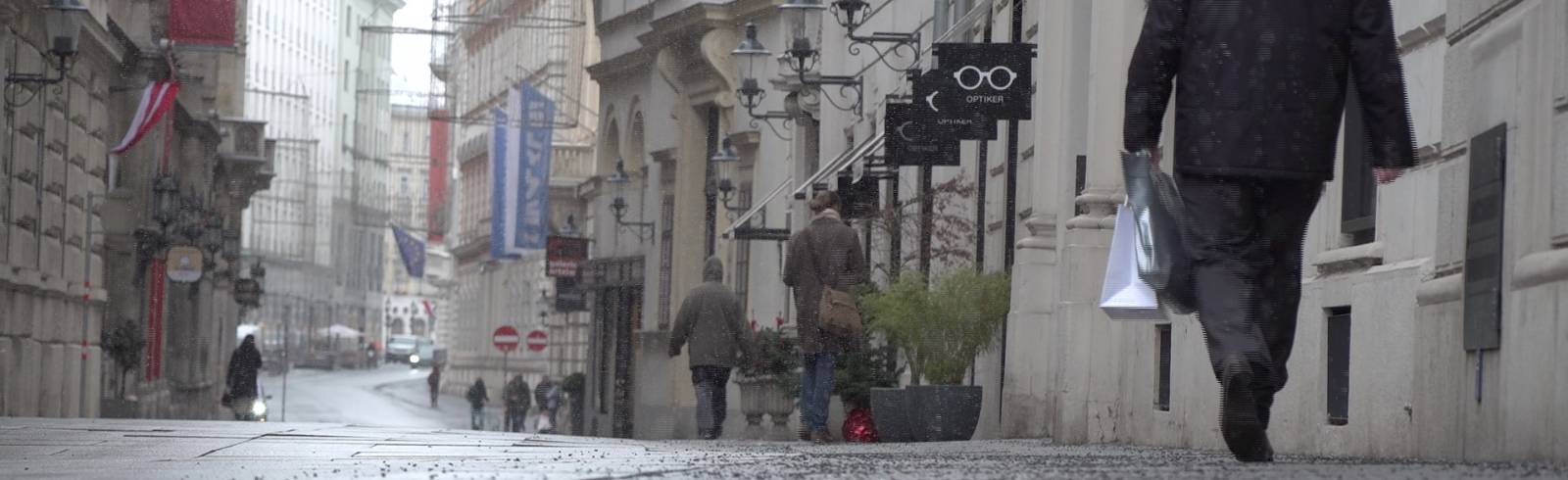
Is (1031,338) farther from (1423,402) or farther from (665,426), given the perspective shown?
(665,426)

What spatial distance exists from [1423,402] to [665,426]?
1301 inches

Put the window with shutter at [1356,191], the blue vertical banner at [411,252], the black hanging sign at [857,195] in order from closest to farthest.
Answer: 1. the window with shutter at [1356,191]
2. the black hanging sign at [857,195]
3. the blue vertical banner at [411,252]

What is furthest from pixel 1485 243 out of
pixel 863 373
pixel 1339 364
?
pixel 863 373

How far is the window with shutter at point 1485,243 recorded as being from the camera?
331 inches

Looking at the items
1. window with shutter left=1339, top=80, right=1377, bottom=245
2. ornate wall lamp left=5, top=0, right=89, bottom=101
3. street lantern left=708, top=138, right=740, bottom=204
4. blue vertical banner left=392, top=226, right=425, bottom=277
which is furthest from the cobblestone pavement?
blue vertical banner left=392, top=226, right=425, bottom=277

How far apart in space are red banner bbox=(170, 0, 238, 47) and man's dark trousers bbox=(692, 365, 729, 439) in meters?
26.7

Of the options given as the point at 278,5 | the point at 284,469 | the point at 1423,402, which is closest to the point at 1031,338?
the point at 1423,402

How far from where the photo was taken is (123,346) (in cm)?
4081

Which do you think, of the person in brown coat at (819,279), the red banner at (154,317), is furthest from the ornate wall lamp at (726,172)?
the person in brown coat at (819,279)

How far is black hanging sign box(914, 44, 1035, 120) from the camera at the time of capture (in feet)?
59.7

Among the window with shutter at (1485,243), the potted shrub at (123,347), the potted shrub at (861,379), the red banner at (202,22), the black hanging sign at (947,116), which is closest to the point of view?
the window with shutter at (1485,243)

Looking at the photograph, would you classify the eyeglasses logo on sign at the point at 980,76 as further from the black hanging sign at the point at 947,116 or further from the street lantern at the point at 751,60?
the street lantern at the point at 751,60

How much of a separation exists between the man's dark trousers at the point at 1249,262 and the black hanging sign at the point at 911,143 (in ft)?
39.0

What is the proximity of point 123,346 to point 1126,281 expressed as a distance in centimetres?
3455
